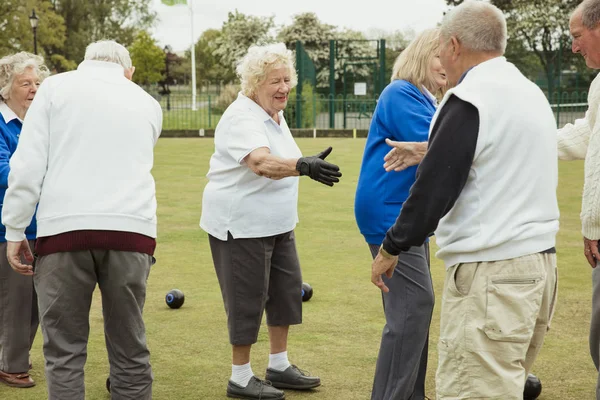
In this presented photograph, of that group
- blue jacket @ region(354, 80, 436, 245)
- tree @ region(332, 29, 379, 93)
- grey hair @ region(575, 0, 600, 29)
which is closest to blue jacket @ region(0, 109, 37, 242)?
blue jacket @ region(354, 80, 436, 245)

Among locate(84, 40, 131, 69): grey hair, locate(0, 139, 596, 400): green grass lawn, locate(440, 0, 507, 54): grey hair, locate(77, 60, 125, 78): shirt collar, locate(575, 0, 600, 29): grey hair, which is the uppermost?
locate(575, 0, 600, 29): grey hair

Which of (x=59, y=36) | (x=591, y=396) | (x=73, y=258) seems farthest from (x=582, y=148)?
(x=59, y=36)

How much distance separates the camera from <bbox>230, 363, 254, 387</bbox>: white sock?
15.5 feet

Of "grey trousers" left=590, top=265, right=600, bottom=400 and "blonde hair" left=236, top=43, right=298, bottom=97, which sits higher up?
"blonde hair" left=236, top=43, right=298, bottom=97

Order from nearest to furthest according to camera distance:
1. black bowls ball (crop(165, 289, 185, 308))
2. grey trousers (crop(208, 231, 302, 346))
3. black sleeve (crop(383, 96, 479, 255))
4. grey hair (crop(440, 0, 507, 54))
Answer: black sleeve (crop(383, 96, 479, 255)) < grey hair (crop(440, 0, 507, 54)) < grey trousers (crop(208, 231, 302, 346)) < black bowls ball (crop(165, 289, 185, 308))

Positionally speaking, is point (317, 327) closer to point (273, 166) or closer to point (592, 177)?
point (273, 166)

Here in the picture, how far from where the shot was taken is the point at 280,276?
4.89 meters

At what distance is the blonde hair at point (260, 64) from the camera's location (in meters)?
4.56

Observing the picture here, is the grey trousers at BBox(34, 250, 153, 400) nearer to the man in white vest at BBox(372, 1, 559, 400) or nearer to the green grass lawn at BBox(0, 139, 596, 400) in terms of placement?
the green grass lawn at BBox(0, 139, 596, 400)

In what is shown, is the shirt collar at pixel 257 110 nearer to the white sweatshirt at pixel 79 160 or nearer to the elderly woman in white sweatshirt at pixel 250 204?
the elderly woman in white sweatshirt at pixel 250 204

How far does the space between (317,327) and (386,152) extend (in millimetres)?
2350

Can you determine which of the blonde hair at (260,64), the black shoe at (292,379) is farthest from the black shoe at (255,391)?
the blonde hair at (260,64)

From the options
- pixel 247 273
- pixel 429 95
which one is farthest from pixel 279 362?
pixel 429 95

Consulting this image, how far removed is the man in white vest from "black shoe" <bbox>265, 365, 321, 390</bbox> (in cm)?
A: 185
